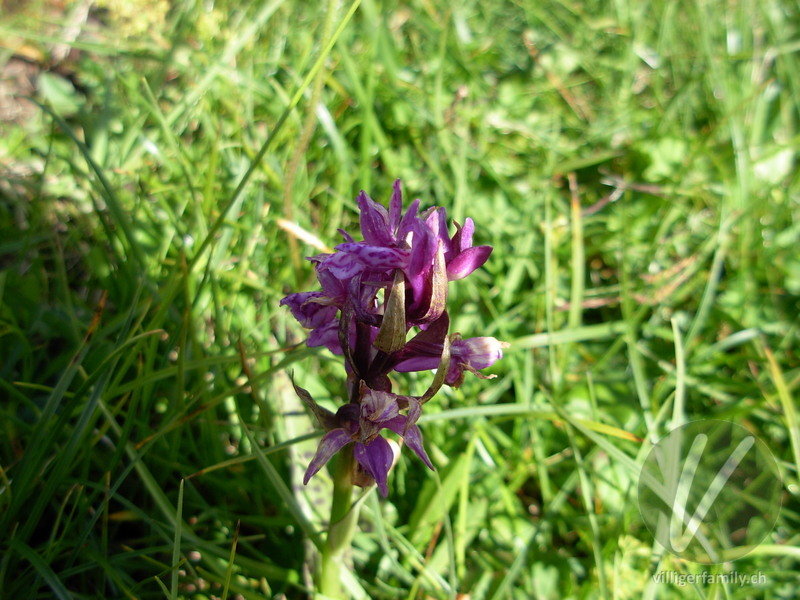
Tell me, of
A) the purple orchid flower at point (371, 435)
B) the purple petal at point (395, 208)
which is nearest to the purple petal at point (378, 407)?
the purple orchid flower at point (371, 435)

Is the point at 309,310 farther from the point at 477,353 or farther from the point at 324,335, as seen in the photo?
the point at 477,353

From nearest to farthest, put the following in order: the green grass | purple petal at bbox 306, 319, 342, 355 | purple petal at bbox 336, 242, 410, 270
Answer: purple petal at bbox 336, 242, 410, 270 < purple petal at bbox 306, 319, 342, 355 < the green grass

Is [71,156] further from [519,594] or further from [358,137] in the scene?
[519,594]

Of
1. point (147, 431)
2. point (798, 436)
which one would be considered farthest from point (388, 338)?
point (798, 436)

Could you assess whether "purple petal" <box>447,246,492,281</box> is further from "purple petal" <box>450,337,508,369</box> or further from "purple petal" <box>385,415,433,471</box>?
"purple petal" <box>385,415,433,471</box>

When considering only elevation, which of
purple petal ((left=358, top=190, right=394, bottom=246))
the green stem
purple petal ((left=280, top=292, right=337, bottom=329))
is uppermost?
purple petal ((left=358, top=190, right=394, bottom=246))

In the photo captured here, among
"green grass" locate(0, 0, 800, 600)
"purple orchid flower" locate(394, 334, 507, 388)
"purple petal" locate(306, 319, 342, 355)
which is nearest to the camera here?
"purple orchid flower" locate(394, 334, 507, 388)

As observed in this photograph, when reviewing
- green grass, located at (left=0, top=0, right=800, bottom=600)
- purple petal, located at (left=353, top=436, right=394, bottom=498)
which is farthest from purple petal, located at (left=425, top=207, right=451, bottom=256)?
green grass, located at (left=0, top=0, right=800, bottom=600)
